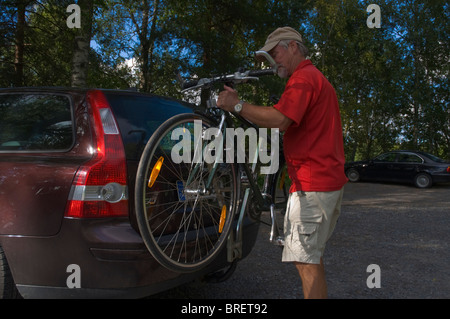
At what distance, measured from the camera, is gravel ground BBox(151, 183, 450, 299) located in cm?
352

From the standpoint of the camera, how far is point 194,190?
2.59 meters

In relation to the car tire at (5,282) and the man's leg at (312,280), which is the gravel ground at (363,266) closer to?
the man's leg at (312,280)

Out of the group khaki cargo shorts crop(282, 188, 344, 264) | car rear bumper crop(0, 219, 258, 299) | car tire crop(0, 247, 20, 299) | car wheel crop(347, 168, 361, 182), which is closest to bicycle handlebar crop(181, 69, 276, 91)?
khaki cargo shorts crop(282, 188, 344, 264)

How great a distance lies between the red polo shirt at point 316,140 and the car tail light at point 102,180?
39.3 inches

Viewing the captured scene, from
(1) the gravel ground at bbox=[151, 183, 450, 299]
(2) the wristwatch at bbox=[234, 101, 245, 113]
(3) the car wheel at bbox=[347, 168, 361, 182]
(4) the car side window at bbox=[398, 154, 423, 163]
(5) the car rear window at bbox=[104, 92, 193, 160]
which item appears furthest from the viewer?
(3) the car wheel at bbox=[347, 168, 361, 182]

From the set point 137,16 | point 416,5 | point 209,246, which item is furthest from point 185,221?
point 416,5

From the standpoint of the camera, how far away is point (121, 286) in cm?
222

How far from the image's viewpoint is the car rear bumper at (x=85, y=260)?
7.22 feet

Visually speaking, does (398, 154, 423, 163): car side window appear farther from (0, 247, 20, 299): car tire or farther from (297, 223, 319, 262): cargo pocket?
(0, 247, 20, 299): car tire

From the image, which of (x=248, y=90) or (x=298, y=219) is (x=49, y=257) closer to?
(x=298, y=219)

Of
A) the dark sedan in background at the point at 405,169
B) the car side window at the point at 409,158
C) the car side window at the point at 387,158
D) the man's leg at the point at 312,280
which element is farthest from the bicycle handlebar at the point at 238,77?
the car side window at the point at 387,158

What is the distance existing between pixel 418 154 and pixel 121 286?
52.3 feet

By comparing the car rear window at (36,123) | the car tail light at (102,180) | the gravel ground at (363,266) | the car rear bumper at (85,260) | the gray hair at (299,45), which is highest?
the gray hair at (299,45)

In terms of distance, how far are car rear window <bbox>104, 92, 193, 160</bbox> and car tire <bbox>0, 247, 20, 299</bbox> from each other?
2.94 ft
